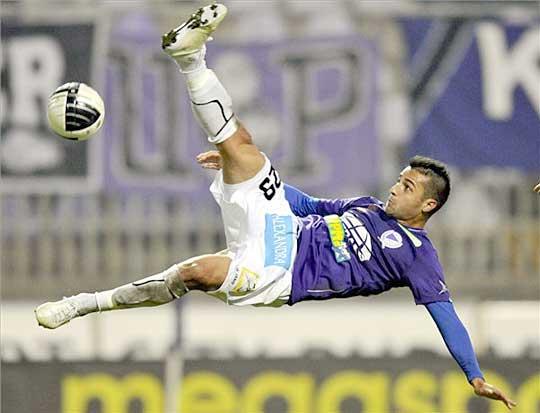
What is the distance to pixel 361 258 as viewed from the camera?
392 inches

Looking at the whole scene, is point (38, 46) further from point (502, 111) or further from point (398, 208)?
point (398, 208)

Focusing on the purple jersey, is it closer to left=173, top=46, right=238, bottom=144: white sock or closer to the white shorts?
the white shorts

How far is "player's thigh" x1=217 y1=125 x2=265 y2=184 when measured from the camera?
9422mm

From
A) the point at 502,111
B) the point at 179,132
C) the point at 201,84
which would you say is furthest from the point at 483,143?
the point at 201,84

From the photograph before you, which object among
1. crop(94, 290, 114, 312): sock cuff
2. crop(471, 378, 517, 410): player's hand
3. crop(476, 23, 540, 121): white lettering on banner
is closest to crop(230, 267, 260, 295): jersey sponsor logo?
crop(94, 290, 114, 312): sock cuff

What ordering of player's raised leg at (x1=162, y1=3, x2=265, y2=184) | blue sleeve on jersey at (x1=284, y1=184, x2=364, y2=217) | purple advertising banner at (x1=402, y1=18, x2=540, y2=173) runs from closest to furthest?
1. player's raised leg at (x1=162, y1=3, x2=265, y2=184)
2. blue sleeve on jersey at (x1=284, y1=184, x2=364, y2=217)
3. purple advertising banner at (x1=402, y1=18, x2=540, y2=173)

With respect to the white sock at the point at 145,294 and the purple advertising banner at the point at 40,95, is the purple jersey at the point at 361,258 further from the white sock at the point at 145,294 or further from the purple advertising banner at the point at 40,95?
the purple advertising banner at the point at 40,95

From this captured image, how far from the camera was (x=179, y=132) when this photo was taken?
14633 millimetres

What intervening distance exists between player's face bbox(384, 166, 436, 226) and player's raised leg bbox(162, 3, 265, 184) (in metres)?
0.96

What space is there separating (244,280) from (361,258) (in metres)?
0.79

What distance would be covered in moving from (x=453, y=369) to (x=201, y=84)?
5403 mm

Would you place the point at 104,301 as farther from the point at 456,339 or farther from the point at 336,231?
the point at 456,339

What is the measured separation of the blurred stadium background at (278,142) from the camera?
1439 centimetres

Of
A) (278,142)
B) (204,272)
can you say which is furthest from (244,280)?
(278,142)
